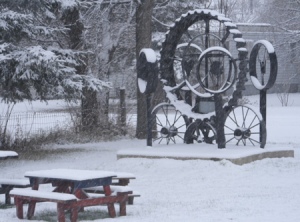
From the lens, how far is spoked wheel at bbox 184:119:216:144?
56.3 ft

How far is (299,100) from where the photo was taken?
48.5m

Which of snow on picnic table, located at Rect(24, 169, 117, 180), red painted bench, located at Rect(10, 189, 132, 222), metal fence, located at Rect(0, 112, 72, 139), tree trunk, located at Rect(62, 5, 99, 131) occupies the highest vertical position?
tree trunk, located at Rect(62, 5, 99, 131)

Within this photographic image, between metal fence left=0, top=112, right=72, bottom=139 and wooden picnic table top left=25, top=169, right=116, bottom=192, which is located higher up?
metal fence left=0, top=112, right=72, bottom=139

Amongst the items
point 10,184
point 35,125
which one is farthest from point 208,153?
point 35,125

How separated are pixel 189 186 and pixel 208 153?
7.75 feet

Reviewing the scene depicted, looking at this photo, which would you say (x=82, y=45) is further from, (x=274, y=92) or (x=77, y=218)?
(x=274, y=92)

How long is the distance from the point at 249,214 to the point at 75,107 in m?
14.1

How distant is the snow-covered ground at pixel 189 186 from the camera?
405 inches

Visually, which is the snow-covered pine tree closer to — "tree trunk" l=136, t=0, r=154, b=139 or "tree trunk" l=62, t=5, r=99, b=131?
"tree trunk" l=62, t=5, r=99, b=131

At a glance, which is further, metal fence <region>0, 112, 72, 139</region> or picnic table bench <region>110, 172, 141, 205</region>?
metal fence <region>0, 112, 72, 139</region>

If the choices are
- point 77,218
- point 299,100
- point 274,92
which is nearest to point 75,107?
point 77,218

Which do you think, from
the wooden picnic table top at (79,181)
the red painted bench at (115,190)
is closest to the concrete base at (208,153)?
the red painted bench at (115,190)

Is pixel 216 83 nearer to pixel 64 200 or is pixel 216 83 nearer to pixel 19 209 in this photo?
pixel 19 209

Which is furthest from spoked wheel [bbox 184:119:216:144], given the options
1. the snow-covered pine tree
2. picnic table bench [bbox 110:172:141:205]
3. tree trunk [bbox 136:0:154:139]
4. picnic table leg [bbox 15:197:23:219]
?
picnic table leg [bbox 15:197:23:219]
